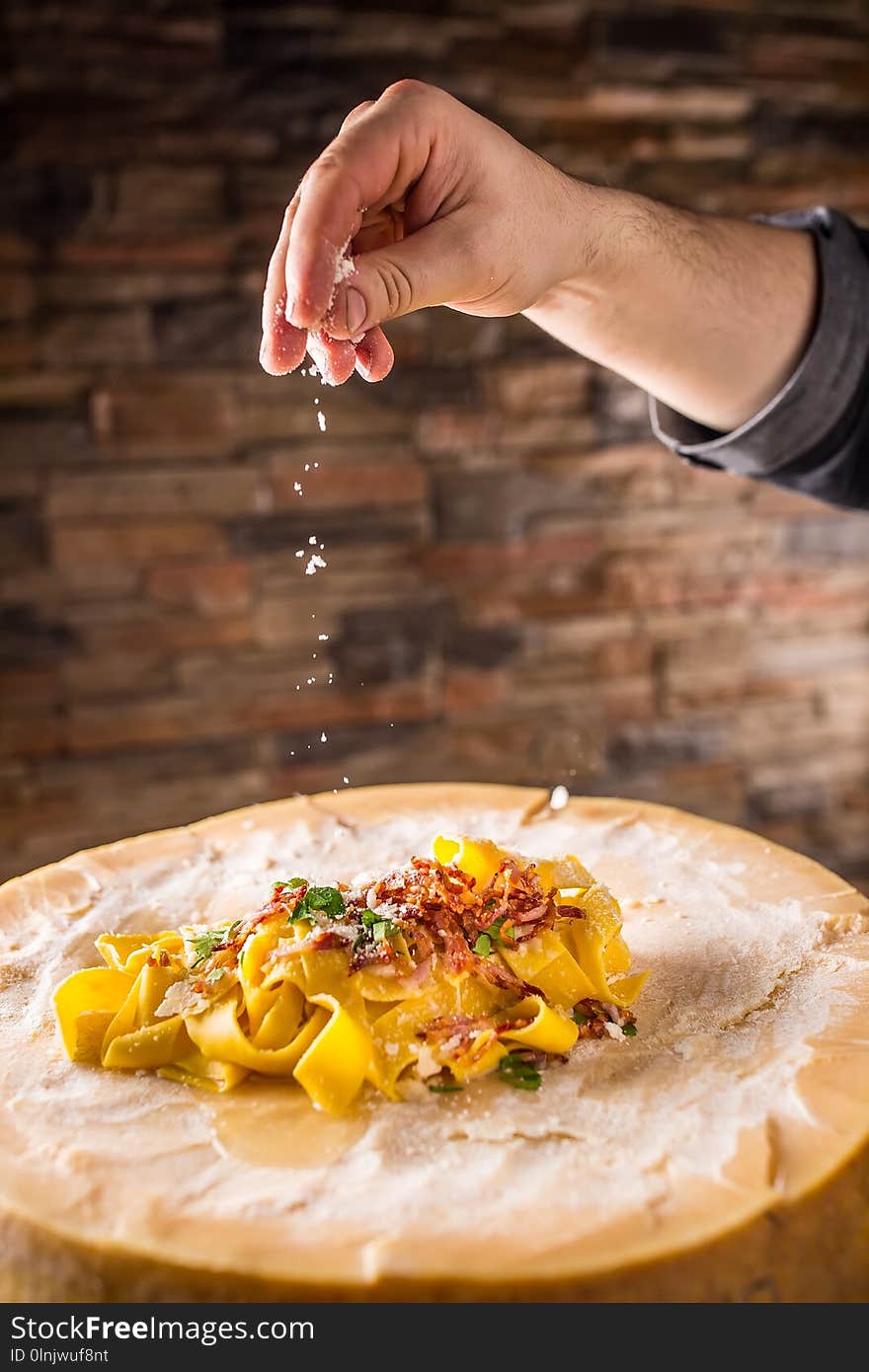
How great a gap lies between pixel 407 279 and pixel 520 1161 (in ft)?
3.09

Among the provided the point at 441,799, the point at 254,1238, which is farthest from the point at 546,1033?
the point at 441,799

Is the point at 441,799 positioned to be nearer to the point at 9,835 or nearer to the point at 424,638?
the point at 424,638

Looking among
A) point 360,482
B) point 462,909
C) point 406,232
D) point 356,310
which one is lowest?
point 462,909

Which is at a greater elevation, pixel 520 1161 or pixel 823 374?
pixel 823 374

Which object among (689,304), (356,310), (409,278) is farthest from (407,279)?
(689,304)

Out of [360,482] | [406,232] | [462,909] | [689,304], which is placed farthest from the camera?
[360,482]

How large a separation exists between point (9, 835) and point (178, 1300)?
2364mm

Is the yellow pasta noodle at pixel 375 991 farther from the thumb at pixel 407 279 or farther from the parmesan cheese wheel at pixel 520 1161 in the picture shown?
the thumb at pixel 407 279

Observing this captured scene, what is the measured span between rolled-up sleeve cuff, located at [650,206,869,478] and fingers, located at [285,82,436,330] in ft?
2.48

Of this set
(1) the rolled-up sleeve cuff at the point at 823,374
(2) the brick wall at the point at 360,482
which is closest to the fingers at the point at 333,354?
(1) the rolled-up sleeve cuff at the point at 823,374

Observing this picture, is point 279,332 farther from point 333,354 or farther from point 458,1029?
point 458,1029

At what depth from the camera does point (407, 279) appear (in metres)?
1.39

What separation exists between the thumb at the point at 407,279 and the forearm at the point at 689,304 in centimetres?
28

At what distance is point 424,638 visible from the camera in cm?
325
